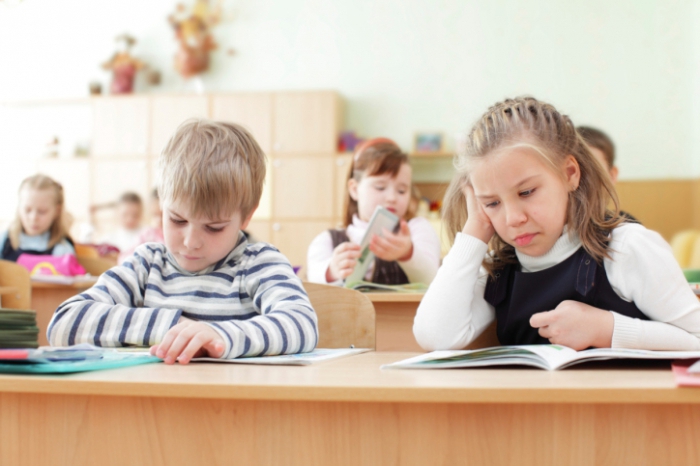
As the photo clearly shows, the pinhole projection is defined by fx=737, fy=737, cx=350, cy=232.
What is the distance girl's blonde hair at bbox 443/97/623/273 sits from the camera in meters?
1.18

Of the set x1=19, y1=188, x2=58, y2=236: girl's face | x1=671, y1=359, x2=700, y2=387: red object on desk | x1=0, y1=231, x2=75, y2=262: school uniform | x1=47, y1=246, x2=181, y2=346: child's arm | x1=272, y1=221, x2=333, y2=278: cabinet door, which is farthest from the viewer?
x1=272, y1=221, x2=333, y2=278: cabinet door

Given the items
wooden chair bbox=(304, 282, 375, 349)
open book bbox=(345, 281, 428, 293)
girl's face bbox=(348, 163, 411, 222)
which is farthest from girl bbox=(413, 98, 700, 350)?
girl's face bbox=(348, 163, 411, 222)

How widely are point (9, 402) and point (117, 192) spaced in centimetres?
595

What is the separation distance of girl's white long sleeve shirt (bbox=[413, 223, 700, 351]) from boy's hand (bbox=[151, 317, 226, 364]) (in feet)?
1.35

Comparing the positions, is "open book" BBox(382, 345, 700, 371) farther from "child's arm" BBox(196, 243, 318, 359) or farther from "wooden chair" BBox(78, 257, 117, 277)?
"wooden chair" BBox(78, 257, 117, 277)

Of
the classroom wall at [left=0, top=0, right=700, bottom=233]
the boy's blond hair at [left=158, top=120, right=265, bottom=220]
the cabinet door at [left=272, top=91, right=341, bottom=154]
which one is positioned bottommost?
the boy's blond hair at [left=158, top=120, right=265, bottom=220]

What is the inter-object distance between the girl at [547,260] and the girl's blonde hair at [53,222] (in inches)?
110

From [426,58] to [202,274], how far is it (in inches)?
211

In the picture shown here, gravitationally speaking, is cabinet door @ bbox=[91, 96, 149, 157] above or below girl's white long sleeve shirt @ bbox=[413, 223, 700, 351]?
above

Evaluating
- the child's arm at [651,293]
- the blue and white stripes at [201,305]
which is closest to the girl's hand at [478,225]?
the child's arm at [651,293]

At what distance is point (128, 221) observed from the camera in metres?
6.23

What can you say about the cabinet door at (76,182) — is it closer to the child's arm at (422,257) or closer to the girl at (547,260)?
the child's arm at (422,257)

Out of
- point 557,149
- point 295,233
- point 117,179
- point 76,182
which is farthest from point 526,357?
point 76,182

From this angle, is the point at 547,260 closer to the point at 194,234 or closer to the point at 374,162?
the point at 194,234
